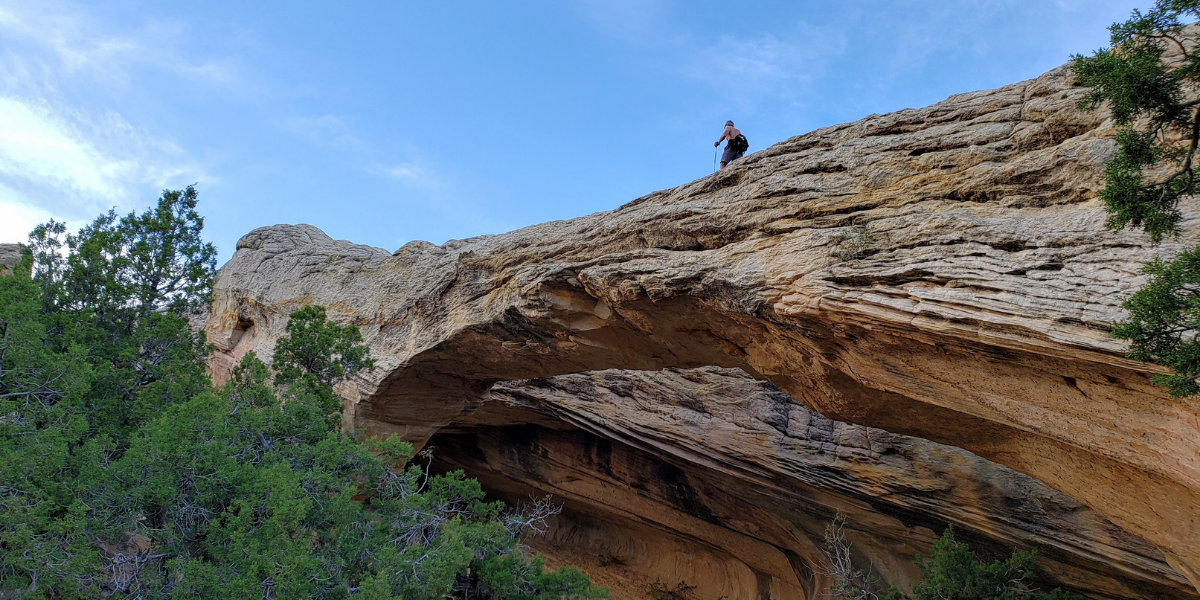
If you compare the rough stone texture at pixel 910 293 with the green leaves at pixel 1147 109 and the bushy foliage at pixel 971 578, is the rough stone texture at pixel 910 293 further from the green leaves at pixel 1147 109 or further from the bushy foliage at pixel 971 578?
the bushy foliage at pixel 971 578

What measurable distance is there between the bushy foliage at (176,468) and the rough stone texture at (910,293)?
3024 mm

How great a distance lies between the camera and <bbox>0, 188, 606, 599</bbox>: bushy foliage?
726 centimetres

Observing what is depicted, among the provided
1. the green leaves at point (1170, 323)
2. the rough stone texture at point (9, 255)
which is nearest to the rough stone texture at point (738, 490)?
the green leaves at point (1170, 323)

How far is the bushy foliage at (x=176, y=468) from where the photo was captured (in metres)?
7.26

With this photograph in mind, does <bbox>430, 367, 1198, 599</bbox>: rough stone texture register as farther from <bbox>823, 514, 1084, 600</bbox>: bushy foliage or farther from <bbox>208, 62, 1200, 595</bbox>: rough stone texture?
<bbox>208, 62, 1200, 595</bbox>: rough stone texture

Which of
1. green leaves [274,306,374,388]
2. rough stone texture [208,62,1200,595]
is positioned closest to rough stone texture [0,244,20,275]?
green leaves [274,306,374,388]

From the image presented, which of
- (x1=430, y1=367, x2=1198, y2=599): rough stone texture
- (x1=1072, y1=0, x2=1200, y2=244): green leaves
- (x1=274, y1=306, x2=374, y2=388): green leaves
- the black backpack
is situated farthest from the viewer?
the black backpack

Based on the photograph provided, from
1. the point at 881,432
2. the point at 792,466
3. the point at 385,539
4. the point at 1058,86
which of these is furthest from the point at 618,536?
the point at 1058,86

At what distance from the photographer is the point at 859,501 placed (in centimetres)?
1253

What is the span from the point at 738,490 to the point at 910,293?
8.56m

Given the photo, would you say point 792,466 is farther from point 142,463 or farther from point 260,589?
point 142,463

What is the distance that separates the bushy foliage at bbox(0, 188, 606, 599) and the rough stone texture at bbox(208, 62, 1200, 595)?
3024 mm

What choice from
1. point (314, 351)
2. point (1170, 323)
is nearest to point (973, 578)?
point (1170, 323)

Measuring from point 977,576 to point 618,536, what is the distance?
1004cm
